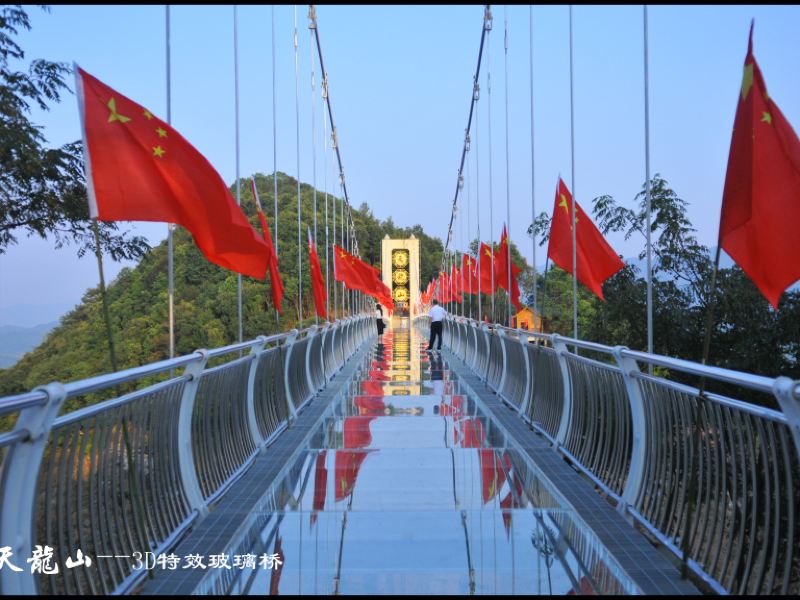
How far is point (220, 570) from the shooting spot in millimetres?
3895

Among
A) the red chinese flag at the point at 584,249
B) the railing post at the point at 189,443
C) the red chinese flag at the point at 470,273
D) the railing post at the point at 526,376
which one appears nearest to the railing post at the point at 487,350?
the red chinese flag at the point at 584,249

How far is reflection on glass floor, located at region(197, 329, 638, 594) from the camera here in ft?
12.2

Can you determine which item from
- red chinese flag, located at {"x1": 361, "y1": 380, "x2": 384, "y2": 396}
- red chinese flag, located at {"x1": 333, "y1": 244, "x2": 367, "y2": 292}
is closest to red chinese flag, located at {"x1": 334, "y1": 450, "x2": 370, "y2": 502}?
red chinese flag, located at {"x1": 361, "y1": 380, "x2": 384, "y2": 396}

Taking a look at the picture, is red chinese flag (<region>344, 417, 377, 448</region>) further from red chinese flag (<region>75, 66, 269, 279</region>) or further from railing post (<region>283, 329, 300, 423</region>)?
red chinese flag (<region>75, 66, 269, 279</region>)

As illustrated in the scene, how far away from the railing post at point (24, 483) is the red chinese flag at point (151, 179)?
176cm

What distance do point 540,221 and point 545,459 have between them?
20142 mm

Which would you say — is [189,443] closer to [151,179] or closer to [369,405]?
[151,179]

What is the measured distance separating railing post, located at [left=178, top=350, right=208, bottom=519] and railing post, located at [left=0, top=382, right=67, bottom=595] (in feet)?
6.30

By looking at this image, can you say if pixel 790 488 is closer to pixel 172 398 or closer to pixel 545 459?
pixel 172 398

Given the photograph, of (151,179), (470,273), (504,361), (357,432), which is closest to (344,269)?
(470,273)

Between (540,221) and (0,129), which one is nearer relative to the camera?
(0,129)

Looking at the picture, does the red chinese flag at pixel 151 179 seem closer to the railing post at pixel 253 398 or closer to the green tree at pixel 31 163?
the railing post at pixel 253 398

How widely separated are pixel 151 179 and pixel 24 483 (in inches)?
104

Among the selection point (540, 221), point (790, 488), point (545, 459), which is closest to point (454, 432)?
point (545, 459)
